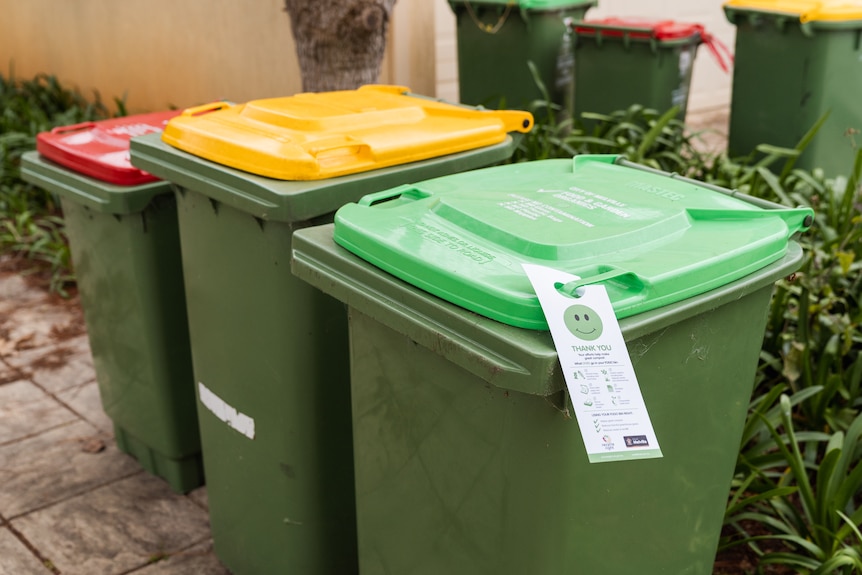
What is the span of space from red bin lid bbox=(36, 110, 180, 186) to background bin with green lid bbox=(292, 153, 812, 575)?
3.42ft

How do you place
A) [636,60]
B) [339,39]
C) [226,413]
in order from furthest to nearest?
[636,60]
[339,39]
[226,413]

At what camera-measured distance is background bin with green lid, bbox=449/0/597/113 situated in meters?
5.11

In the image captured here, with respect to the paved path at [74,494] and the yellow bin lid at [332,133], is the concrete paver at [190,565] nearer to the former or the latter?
the paved path at [74,494]

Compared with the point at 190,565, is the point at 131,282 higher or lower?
higher

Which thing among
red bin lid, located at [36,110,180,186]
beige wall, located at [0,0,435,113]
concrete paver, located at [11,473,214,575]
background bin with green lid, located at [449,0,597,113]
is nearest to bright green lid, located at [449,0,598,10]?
background bin with green lid, located at [449,0,597,113]

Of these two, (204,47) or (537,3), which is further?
(204,47)

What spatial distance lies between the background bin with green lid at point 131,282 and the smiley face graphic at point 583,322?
5.51 ft

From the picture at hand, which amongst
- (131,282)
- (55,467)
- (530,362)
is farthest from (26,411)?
(530,362)

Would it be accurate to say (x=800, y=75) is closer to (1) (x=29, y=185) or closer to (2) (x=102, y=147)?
(2) (x=102, y=147)

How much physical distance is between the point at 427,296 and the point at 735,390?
0.71 metres

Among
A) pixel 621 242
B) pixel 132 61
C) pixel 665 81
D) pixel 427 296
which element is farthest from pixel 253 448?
pixel 132 61

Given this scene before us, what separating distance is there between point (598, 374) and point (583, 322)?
0.09 metres

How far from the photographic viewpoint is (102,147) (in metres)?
2.90

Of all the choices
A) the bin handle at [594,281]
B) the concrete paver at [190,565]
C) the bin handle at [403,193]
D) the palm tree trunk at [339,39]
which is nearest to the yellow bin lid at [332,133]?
the bin handle at [403,193]
